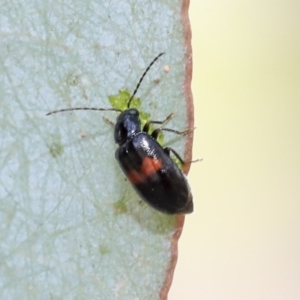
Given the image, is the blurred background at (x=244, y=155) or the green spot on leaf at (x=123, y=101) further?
the blurred background at (x=244, y=155)

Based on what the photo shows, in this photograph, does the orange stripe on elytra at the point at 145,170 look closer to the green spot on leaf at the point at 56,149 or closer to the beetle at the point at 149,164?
the beetle at the point at 149,164

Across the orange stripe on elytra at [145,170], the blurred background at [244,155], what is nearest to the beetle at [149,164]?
the orange stripe on elytra at [145,170]

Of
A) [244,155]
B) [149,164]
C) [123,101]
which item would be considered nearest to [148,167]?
[149,164]

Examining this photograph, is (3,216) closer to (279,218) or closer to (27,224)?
(27,224)

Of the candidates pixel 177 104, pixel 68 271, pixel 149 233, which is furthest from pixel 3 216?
pixel 177 104

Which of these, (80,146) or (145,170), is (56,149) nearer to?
(80,146)
